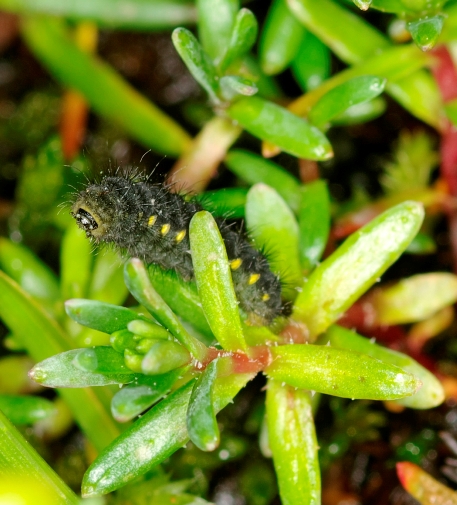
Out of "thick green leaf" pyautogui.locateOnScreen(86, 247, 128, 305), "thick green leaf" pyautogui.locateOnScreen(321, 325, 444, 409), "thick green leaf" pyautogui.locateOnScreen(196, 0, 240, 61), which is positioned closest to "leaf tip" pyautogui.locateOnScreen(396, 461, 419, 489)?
"thick green leaf" pyautogui.locateOnScreen(321, 325, 444, 409)

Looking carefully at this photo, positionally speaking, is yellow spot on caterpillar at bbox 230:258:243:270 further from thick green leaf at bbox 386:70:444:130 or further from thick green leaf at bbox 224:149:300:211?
thick green leaf at bbox 386:70:444:130

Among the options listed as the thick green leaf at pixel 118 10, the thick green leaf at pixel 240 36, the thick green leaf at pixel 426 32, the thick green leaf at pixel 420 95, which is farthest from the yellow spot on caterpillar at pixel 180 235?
the thick green leaf at pixel 118 10

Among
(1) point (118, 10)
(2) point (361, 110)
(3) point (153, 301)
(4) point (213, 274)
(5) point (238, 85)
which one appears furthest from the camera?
(1) point (118, 10)

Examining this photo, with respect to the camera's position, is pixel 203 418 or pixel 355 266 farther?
pixel 355 266

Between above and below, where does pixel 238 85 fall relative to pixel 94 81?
above

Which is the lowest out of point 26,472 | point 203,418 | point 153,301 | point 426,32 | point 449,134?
point 26,472

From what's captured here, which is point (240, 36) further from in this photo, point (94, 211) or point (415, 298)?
point (415, 298)

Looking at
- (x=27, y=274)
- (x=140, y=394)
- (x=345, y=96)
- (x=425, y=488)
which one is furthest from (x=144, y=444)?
(x=345, y=96)

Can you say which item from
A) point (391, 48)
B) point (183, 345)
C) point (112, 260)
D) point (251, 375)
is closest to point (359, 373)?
point (251, 375)

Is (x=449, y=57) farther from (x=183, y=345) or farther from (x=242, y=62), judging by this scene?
(x=183, y=345)
